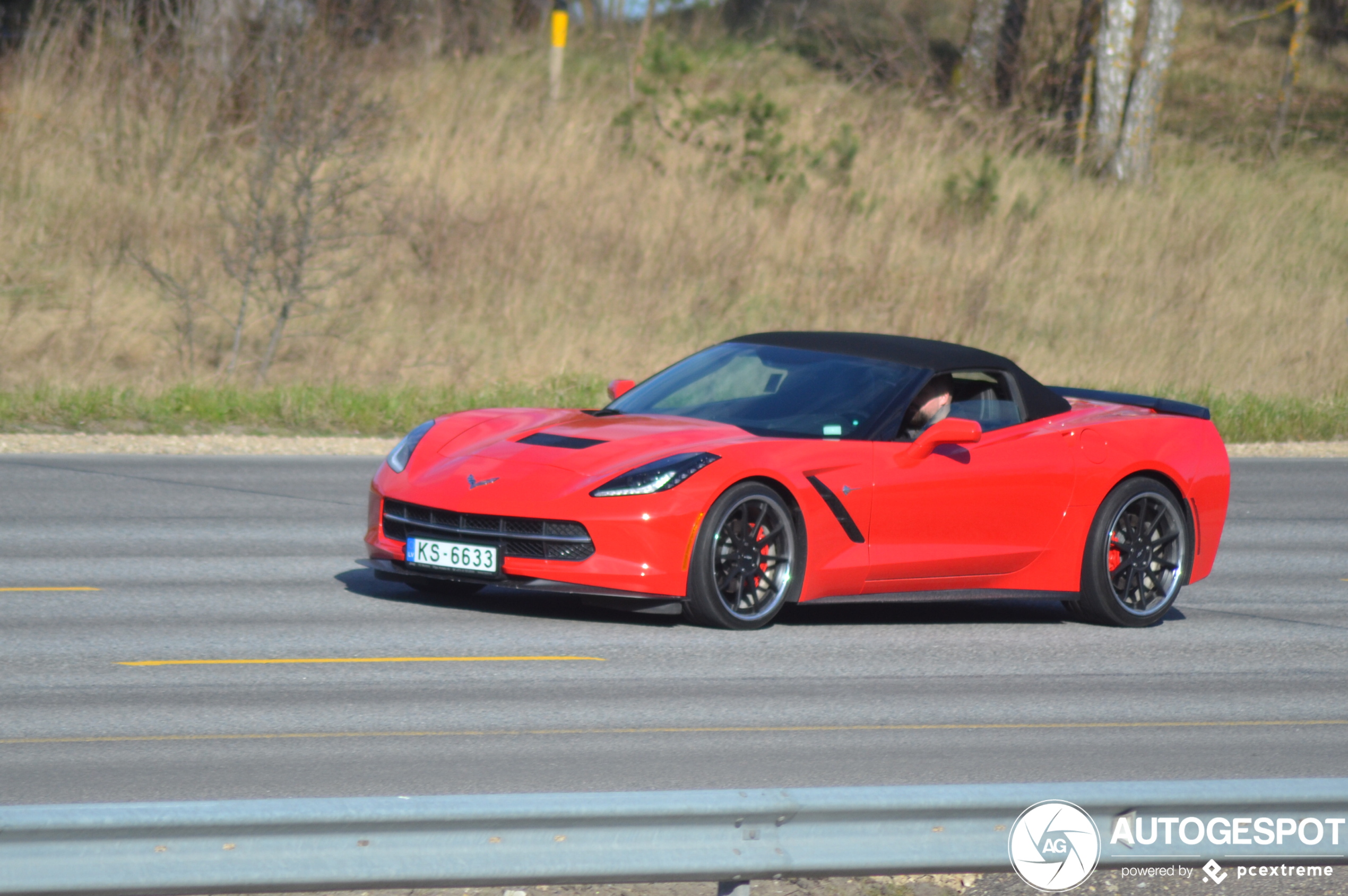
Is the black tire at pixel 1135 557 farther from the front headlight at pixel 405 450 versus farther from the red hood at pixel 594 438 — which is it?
the front headlight at pixel 405 450

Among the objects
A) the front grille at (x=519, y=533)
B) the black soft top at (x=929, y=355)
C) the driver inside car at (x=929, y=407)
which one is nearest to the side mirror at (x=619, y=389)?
the black soft top at (x=929, y=355)

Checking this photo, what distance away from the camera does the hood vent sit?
8039mm

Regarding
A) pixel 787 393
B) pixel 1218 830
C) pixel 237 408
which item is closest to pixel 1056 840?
pixel 1218 830

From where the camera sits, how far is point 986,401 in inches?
348

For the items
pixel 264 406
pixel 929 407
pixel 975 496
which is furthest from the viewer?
pixel 264 406

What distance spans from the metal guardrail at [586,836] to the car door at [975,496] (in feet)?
15.2

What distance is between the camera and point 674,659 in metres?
7.32

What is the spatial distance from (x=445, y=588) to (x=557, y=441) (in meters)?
1.01

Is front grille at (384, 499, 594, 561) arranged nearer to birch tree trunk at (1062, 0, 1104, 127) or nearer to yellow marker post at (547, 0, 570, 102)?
yellow marker post at (547, 0, 570, 102)

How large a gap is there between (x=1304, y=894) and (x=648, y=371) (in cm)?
1850

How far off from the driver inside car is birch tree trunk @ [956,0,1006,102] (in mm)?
27629

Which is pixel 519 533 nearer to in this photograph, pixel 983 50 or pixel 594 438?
pixel 594 438

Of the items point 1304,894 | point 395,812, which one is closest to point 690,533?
point 1304,894

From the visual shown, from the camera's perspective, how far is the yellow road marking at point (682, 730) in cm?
565
